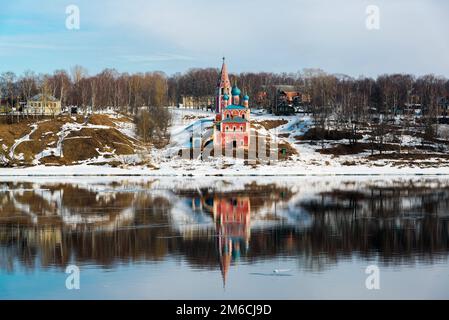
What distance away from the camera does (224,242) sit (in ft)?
91.2

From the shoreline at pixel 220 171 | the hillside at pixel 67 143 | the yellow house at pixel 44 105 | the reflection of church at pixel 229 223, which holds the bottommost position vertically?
the shoreline at pixel 220 171

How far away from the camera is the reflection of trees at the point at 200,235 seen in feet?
82.4

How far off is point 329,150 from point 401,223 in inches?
1829

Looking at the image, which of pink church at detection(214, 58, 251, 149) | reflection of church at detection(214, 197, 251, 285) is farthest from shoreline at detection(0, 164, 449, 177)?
reflection of church at detection(214, 197, 251, 285)

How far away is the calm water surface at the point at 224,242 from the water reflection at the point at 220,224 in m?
0.06

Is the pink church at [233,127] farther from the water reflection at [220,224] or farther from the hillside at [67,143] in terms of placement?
the water reflection at [220,224]

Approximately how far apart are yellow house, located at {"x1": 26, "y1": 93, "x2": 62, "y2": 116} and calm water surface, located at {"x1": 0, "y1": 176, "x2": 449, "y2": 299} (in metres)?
50.1

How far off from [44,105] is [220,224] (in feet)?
232

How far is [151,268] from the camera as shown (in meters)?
22.9

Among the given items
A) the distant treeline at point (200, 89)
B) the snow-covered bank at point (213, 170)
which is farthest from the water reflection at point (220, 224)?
the distant treeline at point (200, 89)

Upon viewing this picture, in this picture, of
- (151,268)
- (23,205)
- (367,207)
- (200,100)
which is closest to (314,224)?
(367,207)

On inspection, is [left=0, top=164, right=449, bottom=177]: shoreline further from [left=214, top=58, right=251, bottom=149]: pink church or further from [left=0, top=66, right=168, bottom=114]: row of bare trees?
[left=0, top=66, right=168, bottom=114]: row of bare trees

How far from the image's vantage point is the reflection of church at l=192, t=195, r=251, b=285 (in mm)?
25125

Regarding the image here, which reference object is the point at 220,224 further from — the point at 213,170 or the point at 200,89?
the point at 200,89
